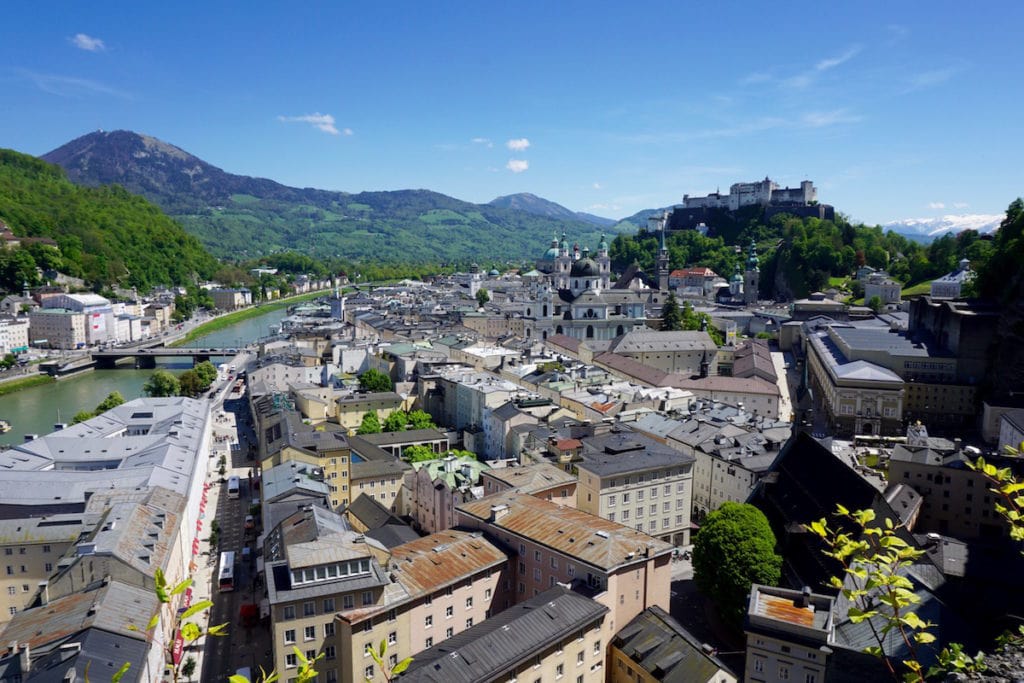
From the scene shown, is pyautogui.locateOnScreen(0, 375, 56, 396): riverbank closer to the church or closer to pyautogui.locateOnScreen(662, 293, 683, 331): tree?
the church

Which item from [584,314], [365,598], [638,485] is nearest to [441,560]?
[365,598]

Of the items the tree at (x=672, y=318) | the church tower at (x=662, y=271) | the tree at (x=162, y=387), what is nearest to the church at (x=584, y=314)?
the tree at (x=672, y=318)

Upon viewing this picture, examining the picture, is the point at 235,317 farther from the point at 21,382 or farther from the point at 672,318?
the point at 672,318

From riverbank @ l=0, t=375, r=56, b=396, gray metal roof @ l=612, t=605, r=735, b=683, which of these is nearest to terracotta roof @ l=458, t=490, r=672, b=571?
gray metal roof @ l=612, t=605, r=735, b=683

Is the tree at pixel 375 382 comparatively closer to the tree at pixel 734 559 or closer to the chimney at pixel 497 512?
the chimney at pixel 497 512

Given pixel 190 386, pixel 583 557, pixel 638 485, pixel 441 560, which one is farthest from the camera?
pixel 190 386

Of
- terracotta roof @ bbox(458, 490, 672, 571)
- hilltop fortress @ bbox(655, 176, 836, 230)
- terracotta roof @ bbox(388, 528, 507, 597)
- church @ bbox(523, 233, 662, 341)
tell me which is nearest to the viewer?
terracotta roof @ bbox(388, 528, 507, 597)
